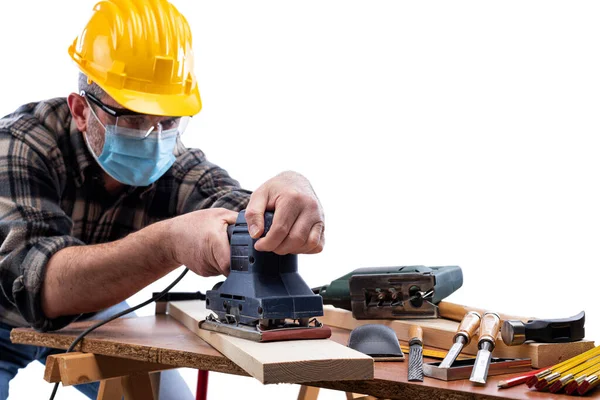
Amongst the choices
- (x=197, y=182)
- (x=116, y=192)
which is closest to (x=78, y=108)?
(x=116, y=192)

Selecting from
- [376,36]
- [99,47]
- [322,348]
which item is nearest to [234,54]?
[376,36]

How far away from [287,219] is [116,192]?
1.24 m

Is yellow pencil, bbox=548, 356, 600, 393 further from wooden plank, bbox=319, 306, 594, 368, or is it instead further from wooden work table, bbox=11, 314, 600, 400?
wooden plank, bbox=319, 306, 594, 368

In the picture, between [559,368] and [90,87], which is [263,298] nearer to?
[559,368]

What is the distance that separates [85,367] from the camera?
1.60 m

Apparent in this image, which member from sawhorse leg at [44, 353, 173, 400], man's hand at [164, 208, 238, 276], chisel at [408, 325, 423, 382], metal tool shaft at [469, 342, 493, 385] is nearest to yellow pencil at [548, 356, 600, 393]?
metal tool shaft at [469, 342, 493, 385]

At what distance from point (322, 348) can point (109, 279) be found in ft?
2.29

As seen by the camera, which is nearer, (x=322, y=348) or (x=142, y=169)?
(x=322, y=348)

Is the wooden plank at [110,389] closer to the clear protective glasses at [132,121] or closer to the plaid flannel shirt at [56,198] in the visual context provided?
the plaid flannel shirt at [56,198]

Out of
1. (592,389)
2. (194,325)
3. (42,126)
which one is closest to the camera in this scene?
(592,389)

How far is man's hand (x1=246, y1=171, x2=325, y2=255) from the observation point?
142 cm

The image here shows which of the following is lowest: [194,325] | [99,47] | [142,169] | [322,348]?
[194,325]

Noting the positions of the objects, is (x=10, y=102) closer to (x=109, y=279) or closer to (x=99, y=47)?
(x=99, y=47)

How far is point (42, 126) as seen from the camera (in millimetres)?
2182
